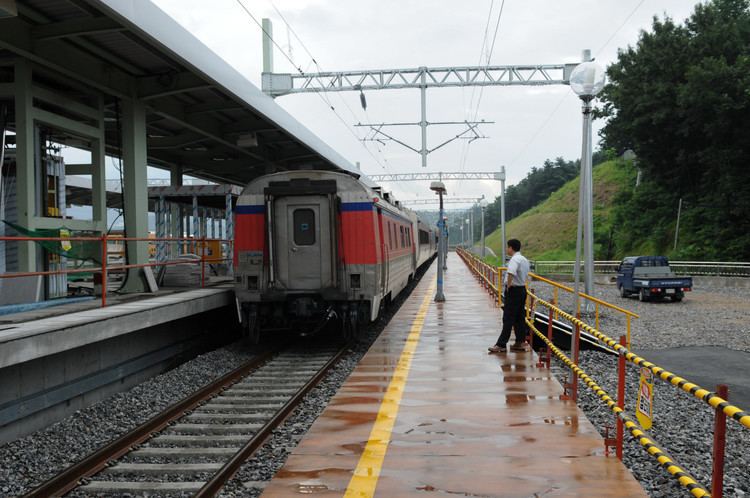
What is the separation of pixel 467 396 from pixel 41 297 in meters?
7.70

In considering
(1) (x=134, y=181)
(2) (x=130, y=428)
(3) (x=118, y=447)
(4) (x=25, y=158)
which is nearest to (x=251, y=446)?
(3) (x=118, y=447)

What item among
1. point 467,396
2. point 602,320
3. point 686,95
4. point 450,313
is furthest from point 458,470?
point 686,95

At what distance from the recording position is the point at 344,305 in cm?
1177

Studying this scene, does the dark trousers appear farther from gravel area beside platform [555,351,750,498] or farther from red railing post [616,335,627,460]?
red railing post [616,335,627,460]

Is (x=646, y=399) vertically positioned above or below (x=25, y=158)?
below

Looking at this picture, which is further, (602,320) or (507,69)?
(507,69)

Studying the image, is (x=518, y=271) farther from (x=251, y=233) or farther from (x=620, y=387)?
(x=251, y=233)

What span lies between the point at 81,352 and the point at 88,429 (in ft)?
4.44

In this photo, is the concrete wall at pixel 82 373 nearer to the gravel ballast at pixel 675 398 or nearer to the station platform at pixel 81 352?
the station platform at pixel 81 352

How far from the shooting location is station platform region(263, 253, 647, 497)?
482cm

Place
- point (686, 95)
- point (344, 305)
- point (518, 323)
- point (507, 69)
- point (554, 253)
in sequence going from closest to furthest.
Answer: point (518, 323) < point (344, 305) < point (507, 69) < point (686, 95) < point (554, 253)

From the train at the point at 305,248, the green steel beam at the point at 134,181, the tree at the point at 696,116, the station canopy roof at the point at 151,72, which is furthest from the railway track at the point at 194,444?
the tree at the point at 696,116

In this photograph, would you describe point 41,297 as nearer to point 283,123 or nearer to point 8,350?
point 8,350

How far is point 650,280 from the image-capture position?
25984mm
